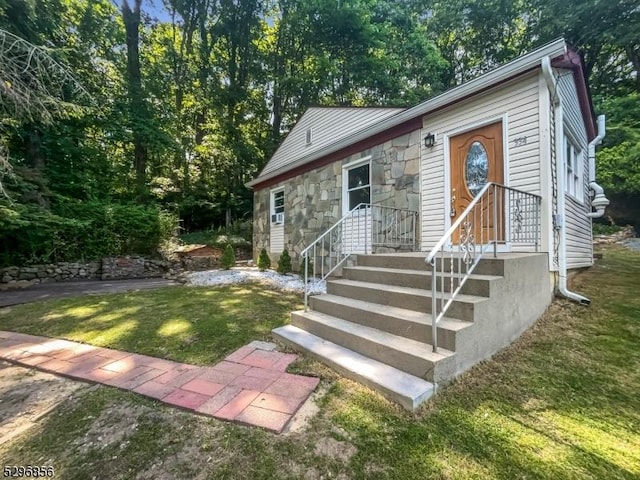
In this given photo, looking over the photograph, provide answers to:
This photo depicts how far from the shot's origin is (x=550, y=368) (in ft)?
8.13

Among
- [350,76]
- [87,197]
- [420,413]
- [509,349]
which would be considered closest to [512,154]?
[509,349]

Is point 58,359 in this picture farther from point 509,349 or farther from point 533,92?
point 533,92

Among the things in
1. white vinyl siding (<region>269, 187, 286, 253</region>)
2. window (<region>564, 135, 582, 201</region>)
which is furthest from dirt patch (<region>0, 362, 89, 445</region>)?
white vinyl siding (<region>269, 187, 286, 253</region>)

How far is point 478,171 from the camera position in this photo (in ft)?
14.4

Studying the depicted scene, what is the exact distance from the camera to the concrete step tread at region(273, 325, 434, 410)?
2.04 meters

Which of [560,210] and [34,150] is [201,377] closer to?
[560,210]

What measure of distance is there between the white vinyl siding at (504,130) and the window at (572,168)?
1.18 metres

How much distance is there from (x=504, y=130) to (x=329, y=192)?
3750 mm

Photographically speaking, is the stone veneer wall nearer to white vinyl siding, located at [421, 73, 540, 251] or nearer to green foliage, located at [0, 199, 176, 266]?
white vinyl siding, located at [421, 73, 540, 251]

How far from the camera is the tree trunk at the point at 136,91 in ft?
36.1

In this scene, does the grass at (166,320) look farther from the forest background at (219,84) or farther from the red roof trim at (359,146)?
the forest background at (219,84)

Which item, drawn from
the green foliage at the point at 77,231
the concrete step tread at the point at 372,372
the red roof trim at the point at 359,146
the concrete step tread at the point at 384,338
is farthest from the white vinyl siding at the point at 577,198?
the green foliage at the point at 77,231

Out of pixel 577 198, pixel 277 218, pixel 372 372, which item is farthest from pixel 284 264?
pixel 577 198

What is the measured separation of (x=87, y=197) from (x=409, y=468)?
38.1 feet
